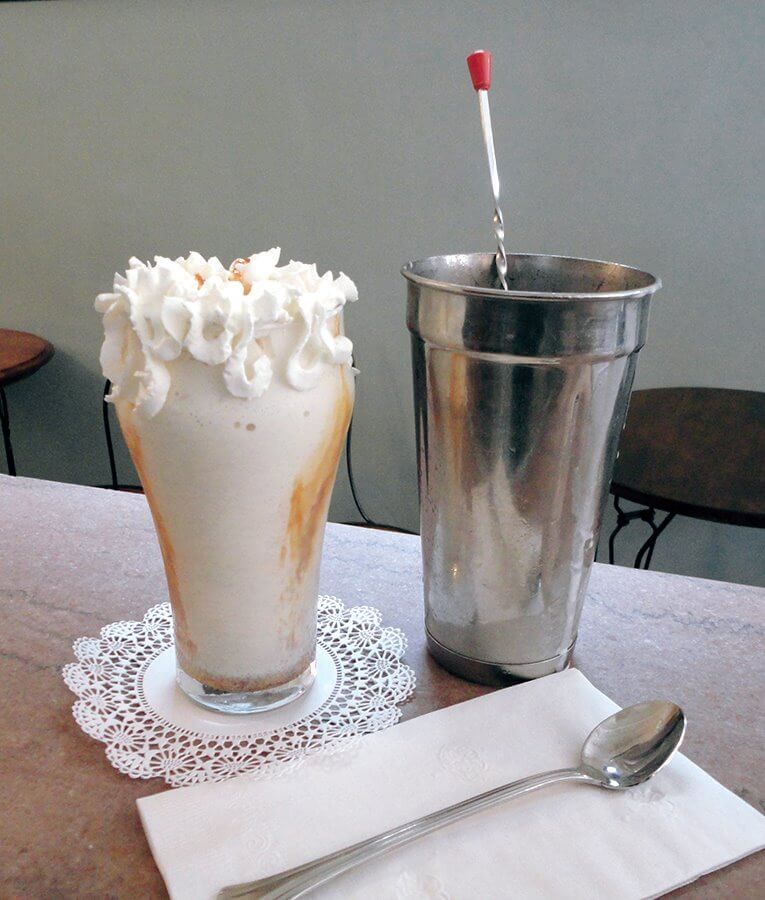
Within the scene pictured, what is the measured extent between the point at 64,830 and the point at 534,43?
1.62 meters

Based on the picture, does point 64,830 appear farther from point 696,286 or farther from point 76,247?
point 76,247

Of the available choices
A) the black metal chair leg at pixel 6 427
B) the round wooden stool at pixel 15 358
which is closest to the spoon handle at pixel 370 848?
the round wooden stool at pixel 15 358

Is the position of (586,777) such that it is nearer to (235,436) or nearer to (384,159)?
(235,436)

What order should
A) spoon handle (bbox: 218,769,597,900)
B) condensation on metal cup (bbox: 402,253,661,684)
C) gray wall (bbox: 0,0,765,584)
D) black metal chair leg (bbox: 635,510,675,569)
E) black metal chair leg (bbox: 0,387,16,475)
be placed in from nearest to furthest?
spoon handle (bbox: 218,769,597,900), condensation on metal cup (bbox: 402,253,661,684), black metal chair leg (bbox: 635,510,675,569), gray wall (bbox: 0,0,765,584), black metal chair leg (bbox: 0,387,16,475)

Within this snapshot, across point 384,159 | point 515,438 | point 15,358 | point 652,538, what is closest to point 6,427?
point 15,358

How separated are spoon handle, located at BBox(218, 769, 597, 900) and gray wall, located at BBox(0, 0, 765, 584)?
4.66ft

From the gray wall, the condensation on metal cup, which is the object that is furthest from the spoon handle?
the gray wall

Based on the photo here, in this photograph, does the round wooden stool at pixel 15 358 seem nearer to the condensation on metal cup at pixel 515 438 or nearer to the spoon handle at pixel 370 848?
the condensation on metal cup at pixel 515 438

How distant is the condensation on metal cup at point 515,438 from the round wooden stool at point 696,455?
0.62 meters

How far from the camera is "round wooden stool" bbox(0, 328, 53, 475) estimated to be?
1744 mm

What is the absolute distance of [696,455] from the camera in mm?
1261

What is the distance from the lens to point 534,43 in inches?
62.7

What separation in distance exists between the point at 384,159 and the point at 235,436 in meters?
1.47

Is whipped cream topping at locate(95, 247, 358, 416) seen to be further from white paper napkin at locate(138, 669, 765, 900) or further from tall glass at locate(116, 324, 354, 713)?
white paper napkin at locate(138, 669, 765, 900)
